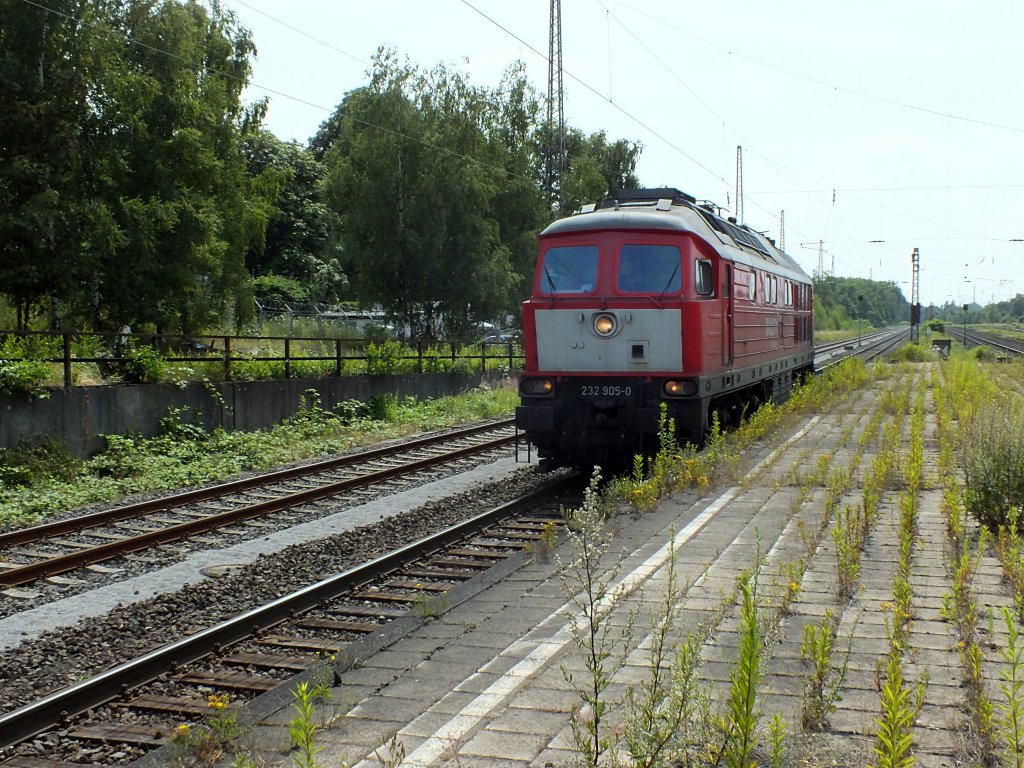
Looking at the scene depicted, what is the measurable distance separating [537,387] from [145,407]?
6415mm

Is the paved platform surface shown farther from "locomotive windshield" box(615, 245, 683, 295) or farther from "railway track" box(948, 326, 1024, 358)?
"railway track" box(948, 326, 1024, 358)

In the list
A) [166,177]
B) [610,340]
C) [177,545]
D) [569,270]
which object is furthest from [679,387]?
[166,177]

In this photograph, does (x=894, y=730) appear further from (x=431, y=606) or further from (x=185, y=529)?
(x=185, y=529)

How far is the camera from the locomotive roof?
11734 mm

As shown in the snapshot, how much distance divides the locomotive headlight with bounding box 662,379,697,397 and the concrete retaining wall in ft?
25.9

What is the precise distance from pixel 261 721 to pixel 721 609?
2674mm

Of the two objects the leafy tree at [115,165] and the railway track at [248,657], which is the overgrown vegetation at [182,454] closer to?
the railway track at [248,657]

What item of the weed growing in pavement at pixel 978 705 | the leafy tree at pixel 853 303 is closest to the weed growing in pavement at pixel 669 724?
the weed growing in pavement at pixel 978 705

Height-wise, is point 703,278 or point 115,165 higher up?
point 115,165

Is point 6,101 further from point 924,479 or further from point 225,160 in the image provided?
point 924,479

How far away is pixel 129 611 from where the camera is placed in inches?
264

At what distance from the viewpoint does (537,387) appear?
1174cm

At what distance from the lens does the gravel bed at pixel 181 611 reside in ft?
18.3

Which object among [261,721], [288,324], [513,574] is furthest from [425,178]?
[261,721]
